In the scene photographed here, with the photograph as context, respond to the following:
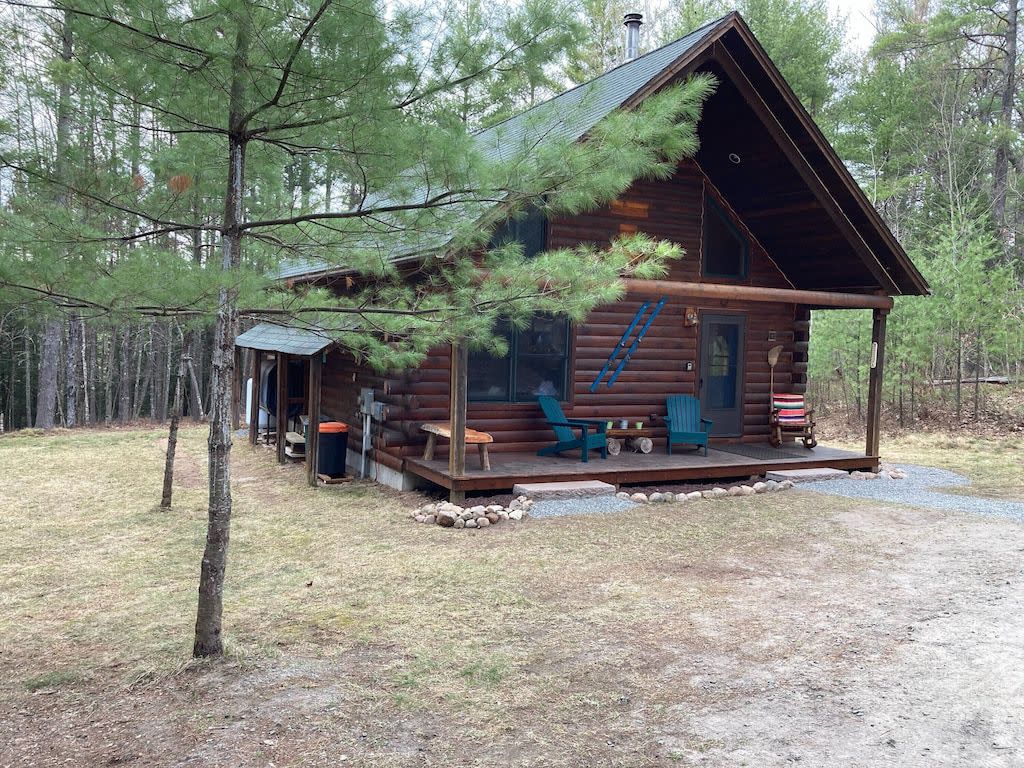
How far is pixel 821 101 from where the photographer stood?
19.7 meters

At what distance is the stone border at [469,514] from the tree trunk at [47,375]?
36.7 feet

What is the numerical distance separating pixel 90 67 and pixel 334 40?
1.09m

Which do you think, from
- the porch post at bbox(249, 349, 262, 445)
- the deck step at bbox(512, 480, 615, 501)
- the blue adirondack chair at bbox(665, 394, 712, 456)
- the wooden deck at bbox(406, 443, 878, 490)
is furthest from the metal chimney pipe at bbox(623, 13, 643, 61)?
the porch post at bbox(249, 349, 262, 445)

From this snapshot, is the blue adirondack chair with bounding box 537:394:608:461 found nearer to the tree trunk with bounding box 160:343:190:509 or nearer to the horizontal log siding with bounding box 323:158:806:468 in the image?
the horizontal log siding with bounding box 323:158:806:468

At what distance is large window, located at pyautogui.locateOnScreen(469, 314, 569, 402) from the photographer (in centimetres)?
894

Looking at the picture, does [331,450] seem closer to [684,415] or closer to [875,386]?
[684,415]

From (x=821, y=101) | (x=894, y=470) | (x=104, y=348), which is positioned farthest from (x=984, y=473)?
(x=104, y=348)

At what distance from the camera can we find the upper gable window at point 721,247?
33.1 feet

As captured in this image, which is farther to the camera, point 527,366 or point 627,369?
point 627,369

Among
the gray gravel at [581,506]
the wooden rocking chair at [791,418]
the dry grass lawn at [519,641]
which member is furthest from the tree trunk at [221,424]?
the wooden rocking chair at [791,418]

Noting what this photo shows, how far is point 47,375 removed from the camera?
15.0m

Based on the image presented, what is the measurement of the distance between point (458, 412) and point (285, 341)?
3.65m

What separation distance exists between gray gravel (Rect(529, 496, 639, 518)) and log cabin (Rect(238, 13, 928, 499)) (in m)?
0.44

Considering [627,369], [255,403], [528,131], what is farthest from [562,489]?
[255,403]
